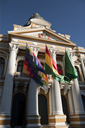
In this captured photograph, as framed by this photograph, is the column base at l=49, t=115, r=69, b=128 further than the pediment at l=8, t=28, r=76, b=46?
No

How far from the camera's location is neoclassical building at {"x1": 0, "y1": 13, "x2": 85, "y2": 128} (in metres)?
10.1

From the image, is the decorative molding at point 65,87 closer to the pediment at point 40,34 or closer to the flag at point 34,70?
the flag at point 34,70

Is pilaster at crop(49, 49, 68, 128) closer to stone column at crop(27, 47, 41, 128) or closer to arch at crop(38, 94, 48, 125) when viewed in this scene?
arch at crop(38, 94, 48, 125)

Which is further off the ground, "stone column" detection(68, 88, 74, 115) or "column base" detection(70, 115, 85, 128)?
"stone column" detection(68, 88, 74, 115)

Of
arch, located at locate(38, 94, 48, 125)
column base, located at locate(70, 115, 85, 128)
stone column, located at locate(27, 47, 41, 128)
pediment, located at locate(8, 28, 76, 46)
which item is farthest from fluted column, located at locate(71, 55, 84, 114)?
pediment, located at locate(8, 28, 76, 46)

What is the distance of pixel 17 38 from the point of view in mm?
13469

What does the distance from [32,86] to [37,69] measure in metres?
2.18

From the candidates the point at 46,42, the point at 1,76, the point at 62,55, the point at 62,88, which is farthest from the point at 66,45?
the point at 1,76

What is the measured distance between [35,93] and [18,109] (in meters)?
3.11

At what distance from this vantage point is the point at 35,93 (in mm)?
10867

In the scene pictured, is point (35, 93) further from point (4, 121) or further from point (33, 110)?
point (4, 121)

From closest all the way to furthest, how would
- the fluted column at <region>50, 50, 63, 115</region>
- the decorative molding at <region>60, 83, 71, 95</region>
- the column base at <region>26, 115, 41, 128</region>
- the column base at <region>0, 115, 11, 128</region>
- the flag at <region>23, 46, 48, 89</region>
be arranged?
the column base at <region>0, 115, 11, 128</region> < the column base at <region>26, 115, 41, 128</region> < the flag at <region>23, 46, 48, 89</region> < the fluted column at <region>50, 50, 63, 115</region> < the decorative molding at <region>60, 83, 71, 95</region>

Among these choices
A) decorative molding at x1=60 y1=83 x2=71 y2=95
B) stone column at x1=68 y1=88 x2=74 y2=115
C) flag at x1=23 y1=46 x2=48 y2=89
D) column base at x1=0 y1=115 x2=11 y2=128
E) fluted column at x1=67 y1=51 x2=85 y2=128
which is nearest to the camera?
column base at x1=0 y1=115 x2=11 y2=128

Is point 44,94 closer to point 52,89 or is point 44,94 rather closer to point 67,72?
point 52,89
